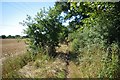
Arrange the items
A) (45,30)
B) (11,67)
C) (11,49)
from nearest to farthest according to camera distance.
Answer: (11,67) < (45,30) < (11,49)

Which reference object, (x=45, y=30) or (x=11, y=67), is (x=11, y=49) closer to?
(x=45, y=30)

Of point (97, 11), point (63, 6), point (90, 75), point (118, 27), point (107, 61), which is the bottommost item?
Answer: point (90, 75)

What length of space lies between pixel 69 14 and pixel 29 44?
428 inches

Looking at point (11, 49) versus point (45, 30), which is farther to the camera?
point (11, 49)

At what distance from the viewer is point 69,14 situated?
2781 cm

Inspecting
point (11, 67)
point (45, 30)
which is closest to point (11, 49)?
point (45, 30)

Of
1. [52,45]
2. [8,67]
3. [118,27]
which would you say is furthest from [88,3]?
[52,45]

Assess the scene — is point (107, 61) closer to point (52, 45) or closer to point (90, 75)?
point (90, 75)

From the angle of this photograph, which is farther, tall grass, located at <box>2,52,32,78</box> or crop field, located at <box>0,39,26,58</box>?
crop field, located at <box>0,39,26,58</box>

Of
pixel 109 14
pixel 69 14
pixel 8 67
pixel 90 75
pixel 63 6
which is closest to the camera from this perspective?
pixel 90 75

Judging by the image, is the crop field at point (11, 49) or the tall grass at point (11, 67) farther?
the crop field at point (11, 49)

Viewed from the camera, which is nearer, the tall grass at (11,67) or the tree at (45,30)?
the tall grass at (11,67)

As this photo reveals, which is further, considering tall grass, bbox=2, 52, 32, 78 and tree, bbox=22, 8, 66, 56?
tree, bbox=22, 8, 66, 56

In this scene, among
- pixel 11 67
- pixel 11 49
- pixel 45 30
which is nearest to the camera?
pixel 11 67
